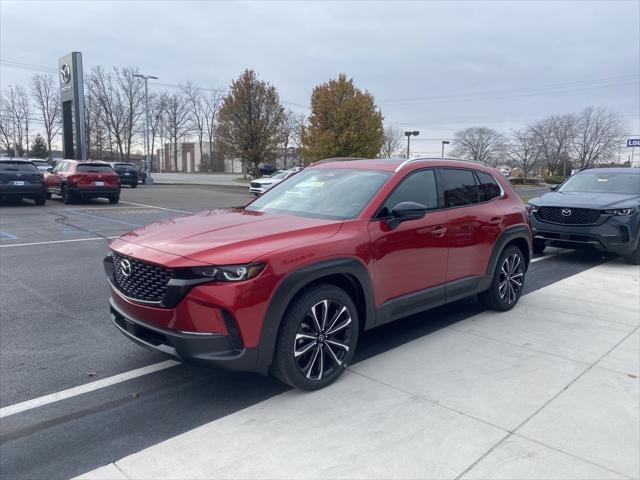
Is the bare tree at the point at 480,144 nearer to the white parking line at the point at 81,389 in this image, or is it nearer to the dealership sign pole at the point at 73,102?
the dealership sign pole at the point at 73,102

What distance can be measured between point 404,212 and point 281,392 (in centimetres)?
173

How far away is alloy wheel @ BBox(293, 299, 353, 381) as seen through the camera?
141 inches

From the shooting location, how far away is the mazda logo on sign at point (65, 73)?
28.2 meters

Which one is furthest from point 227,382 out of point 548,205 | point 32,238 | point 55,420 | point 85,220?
Answer: point 85,220

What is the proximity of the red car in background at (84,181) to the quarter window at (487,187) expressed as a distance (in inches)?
643

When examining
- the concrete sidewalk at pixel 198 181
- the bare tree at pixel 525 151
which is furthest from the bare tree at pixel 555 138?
the concrete sidewalk at pixel 198 181

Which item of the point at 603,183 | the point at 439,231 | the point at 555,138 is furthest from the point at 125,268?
the point at 555,138

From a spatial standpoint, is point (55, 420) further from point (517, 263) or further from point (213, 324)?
point (517, 263)

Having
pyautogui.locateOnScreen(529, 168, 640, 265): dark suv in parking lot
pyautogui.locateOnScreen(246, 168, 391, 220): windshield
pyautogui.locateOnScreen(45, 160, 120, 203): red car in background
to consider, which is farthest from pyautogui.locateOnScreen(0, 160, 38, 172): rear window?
pyautogui.locateOnScreen(529, 168, 640, 265): dark suv in parking lot

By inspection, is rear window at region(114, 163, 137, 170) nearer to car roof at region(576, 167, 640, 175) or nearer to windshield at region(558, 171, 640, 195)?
windshield at region(558, 171, 640, 195)

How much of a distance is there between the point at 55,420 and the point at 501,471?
9.28ft

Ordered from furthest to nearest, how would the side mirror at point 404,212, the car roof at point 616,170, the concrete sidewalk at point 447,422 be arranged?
the car roof at point 616,170 → the side mirror at point 404,212 → the concrete sidewalk at point 447,422

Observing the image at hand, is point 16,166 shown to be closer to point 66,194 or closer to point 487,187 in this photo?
point 66,194

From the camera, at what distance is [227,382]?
12.8 feet
